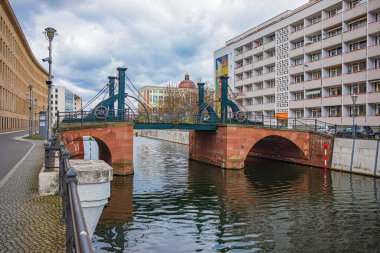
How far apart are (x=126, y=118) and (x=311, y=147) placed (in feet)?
58.4

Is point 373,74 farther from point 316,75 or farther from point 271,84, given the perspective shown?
point 271,84

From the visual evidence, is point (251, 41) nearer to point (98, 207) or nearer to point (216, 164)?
point (216, 164)

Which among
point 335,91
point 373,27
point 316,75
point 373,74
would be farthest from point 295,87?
point 373,27

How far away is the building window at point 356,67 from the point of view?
4391 cm

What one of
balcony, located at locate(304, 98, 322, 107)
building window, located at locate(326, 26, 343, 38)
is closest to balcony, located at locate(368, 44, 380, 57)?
building window, located at locate(326, 26, 343, 38)

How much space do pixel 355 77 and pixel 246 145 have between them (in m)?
20.4

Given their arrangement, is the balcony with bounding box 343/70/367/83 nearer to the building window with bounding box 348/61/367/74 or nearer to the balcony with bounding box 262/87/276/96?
the building window with bounding box 348/61/367/74

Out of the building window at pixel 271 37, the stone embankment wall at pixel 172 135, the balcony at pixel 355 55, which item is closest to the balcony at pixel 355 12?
the balcony at pixel 355 55

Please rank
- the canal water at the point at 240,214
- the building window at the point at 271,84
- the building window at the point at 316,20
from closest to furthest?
the canal water at the point at 240,214, the building window at the point at 316,20, the building window at the point at 271,84

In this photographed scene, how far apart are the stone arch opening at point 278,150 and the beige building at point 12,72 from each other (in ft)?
134

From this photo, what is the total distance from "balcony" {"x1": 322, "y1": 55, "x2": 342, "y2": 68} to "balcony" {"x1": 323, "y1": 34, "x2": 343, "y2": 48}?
5.38 feet

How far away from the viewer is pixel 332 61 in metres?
47.4

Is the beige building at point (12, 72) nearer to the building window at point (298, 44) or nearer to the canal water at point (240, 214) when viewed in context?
the canal water at point (240, 214)

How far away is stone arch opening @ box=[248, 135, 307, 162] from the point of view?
36031 millimetres
